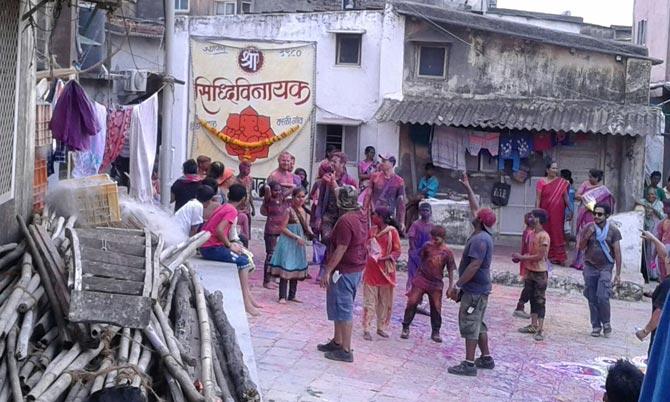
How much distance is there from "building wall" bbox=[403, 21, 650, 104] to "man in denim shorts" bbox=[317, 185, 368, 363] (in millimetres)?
10414

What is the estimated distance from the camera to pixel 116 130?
43.0 ft

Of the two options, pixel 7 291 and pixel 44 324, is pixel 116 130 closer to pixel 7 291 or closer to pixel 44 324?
pixel 7 291

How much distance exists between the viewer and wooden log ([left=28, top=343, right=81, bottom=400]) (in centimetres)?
586

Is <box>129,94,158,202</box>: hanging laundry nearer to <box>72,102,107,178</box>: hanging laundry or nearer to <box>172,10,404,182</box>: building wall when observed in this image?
<box>72,102,107,178</box>: hanging laundry

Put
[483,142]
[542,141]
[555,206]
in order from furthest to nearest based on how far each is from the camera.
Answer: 1. [483,142]
2. [542,141]
3. [555,206]

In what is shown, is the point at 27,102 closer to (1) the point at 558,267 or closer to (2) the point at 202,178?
(2) the point at 202,178

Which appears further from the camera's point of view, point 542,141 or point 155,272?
point 542,141

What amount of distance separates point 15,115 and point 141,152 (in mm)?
4607

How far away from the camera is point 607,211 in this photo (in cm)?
1222

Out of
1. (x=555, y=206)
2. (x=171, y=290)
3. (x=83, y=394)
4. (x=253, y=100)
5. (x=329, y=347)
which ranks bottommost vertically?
(x=329, y=347)

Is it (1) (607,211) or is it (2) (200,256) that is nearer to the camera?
(2) (200,256)

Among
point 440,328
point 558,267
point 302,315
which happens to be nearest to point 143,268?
point 302,315

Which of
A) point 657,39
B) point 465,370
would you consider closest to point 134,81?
point 465,370

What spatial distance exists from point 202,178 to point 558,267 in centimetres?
706
